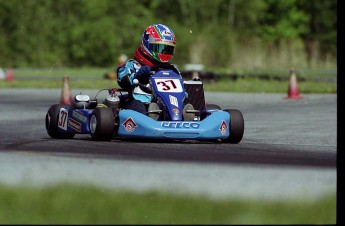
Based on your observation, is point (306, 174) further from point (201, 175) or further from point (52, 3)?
point (52, 3)

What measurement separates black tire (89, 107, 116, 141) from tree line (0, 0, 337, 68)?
87.4 feet

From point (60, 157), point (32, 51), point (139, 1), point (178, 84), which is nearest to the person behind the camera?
point (60, 157)

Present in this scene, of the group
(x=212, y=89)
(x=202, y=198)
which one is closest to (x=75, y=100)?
(x=202, y=198)

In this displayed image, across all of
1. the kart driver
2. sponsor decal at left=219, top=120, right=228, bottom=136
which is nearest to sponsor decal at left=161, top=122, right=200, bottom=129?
sponsor decal at left=219, top=120, right=228, bottom=136

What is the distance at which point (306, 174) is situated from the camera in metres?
8.31

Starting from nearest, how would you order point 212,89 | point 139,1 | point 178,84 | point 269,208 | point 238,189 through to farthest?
1. point 269,208
2. point 238,189
3. point 178,84
4. point 212,89
5. point 139,1

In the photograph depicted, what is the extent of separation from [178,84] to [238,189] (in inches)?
174

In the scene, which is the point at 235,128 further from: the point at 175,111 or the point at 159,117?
the point at 159,117

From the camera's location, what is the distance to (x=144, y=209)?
21.7 feet

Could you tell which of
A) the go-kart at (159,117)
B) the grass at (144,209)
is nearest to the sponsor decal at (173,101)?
the go-kart at (159,117)

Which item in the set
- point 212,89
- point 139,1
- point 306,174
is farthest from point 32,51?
point 306,174

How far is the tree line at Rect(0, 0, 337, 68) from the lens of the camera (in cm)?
3988

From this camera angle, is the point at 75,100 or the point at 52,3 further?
the point at 52,3

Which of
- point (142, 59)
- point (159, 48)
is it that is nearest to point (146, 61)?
point (142, 59)
